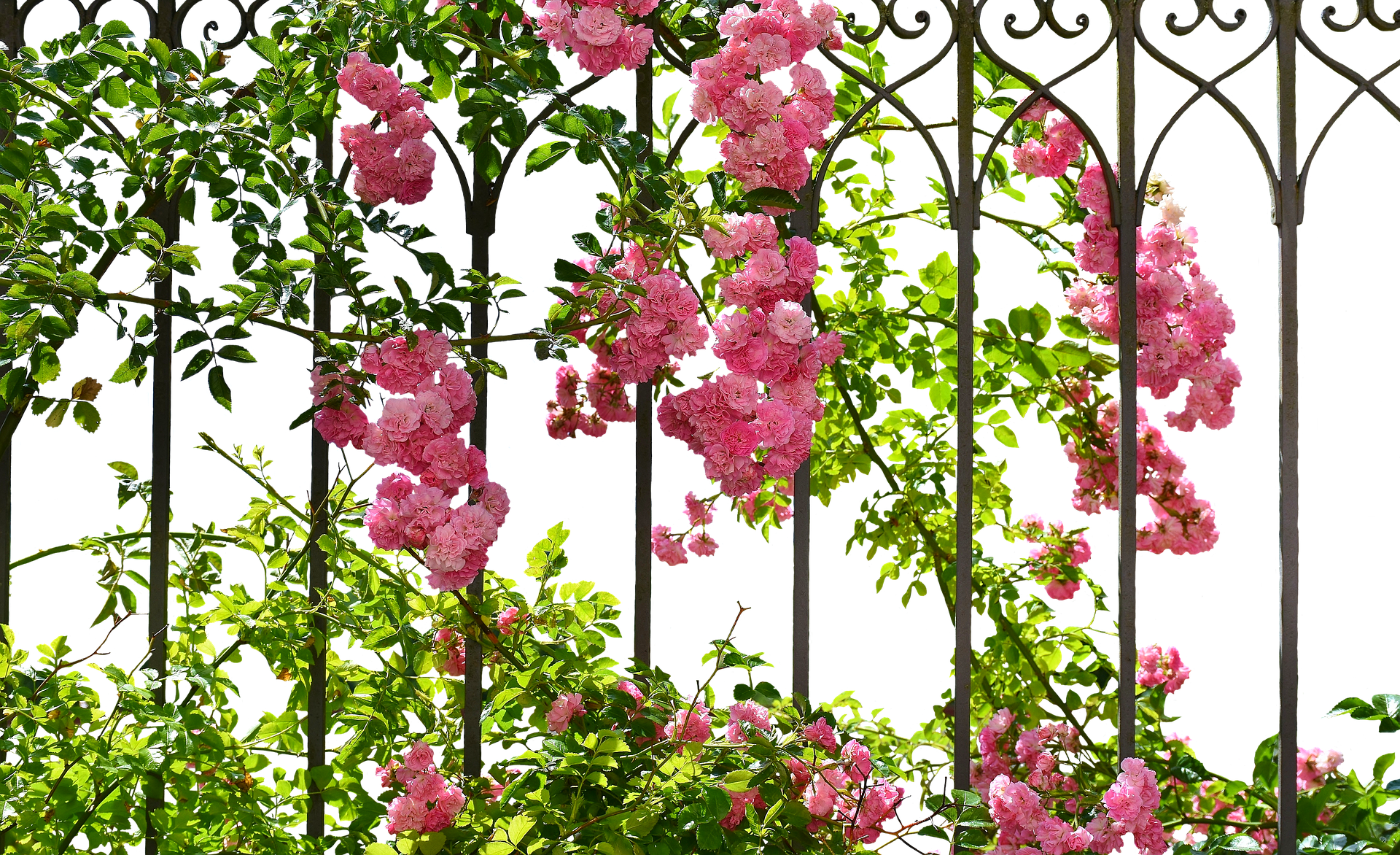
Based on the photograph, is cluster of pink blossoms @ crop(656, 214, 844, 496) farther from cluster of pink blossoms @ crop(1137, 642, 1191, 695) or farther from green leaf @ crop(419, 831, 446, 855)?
cluster of pink blossoms @ crop(1137, 642, 1191, 695)

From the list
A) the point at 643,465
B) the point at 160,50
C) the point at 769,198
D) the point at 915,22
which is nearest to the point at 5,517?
the point at 160,50

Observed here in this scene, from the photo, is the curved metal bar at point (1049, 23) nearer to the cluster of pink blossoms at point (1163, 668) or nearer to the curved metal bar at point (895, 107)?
the curved metal bar at point (895, 107)

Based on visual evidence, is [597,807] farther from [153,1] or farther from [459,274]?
[153,1]

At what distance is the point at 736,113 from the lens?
9.04 feet

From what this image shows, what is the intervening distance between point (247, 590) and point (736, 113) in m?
1.66

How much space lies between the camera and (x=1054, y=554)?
3.84 m

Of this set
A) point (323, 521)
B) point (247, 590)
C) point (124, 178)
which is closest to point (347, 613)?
point (323, 521)

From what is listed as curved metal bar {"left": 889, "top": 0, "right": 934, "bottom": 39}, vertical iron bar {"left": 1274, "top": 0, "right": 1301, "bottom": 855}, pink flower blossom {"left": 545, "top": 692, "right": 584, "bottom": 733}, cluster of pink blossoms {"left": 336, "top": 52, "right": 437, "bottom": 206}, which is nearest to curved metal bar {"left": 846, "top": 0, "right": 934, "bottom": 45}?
curved metal bar {"left": 889, "top": 0, "right": 934, "bottom": 39}

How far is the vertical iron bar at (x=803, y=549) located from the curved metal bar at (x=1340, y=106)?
3.54ft

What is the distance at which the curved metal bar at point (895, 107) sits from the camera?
282cm

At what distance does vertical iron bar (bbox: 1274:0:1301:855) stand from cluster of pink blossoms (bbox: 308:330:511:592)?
170cm

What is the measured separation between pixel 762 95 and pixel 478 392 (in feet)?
2.74

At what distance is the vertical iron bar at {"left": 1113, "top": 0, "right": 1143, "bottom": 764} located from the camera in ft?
9.64

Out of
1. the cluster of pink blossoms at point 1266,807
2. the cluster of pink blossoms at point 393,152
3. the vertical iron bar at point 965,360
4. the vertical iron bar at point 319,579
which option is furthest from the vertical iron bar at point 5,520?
the cluster of pink blossoms at point 1266,807
